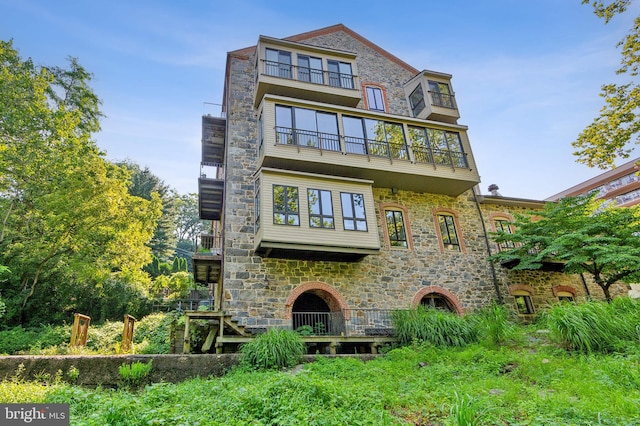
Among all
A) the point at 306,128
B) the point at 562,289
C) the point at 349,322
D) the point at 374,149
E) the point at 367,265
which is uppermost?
the point at 306,128

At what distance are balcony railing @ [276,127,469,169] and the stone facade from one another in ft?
5.11

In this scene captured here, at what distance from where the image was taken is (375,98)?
1698 cm

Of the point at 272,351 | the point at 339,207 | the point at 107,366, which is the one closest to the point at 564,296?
the point at 339,207

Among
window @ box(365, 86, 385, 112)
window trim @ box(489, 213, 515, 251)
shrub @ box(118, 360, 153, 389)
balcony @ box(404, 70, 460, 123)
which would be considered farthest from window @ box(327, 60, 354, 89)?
shrub @ box(118, 360, 153, 389)

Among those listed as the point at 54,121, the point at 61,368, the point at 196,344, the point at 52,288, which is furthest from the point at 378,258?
the point at 52,288

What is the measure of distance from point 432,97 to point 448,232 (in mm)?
7068

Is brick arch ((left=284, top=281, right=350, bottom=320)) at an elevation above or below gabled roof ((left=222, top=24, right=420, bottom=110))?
below

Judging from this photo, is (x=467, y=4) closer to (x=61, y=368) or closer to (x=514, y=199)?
(x=514, y=199)

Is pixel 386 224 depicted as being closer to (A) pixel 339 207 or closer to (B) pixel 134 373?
(A) pixel 339 207

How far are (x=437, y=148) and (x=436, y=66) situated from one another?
6.03m

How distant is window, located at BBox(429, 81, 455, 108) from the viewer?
1692 centimetres

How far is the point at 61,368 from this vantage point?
709cm

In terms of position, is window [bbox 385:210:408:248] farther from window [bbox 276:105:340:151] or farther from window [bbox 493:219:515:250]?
A: window [bbox 493:219:515:250]

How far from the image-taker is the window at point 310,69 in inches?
583
